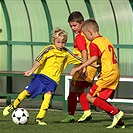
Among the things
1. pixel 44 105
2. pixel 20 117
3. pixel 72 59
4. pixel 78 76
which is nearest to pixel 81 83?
pixel 78 76

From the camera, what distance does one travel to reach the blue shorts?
1005 cm

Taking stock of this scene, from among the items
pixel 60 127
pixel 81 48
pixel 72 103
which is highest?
pixel 81 48

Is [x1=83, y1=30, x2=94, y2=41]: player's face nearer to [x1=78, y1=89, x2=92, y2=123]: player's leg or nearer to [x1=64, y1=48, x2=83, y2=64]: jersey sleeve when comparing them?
[x1=64, y1=48, x2=83, y2=64]: jersey sleeve

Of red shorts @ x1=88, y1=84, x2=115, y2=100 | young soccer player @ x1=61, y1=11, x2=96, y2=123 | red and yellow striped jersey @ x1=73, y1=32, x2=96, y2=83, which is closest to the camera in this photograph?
red shorts @ x1=88, y1=84, x2=115, y2=100

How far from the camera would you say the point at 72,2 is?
16203mm

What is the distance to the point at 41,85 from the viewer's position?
10.1m

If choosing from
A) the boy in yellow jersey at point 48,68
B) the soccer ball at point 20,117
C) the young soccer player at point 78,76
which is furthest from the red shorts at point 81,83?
the soccer ball at point 20,117

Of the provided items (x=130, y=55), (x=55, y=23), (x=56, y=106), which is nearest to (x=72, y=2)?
(x=55, y=23)

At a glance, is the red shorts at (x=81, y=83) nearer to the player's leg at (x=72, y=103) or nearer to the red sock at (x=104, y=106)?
the player's leg at (x=72, y=103)

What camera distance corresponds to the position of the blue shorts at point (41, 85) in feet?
33.0

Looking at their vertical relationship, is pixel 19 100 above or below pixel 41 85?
below

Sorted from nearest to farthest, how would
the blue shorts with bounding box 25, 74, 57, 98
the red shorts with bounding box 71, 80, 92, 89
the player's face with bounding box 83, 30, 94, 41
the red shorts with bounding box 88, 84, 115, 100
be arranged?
the red shorts with bounding box 88, 84, 115, 100, the player's face with bounding box 83, 30, 94, 41, the blue shorts with bounding box 25, 74, 57, 98, the red shorts with bounding box 71, 80, 92, 89

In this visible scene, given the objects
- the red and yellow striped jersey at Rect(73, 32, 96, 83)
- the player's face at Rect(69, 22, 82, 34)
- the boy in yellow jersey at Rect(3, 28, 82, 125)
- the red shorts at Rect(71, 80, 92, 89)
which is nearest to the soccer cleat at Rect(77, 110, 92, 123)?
the red shorts at Rect(71, 80, 92, 89)

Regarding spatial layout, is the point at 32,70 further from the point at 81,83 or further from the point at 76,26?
the point at 76,26
